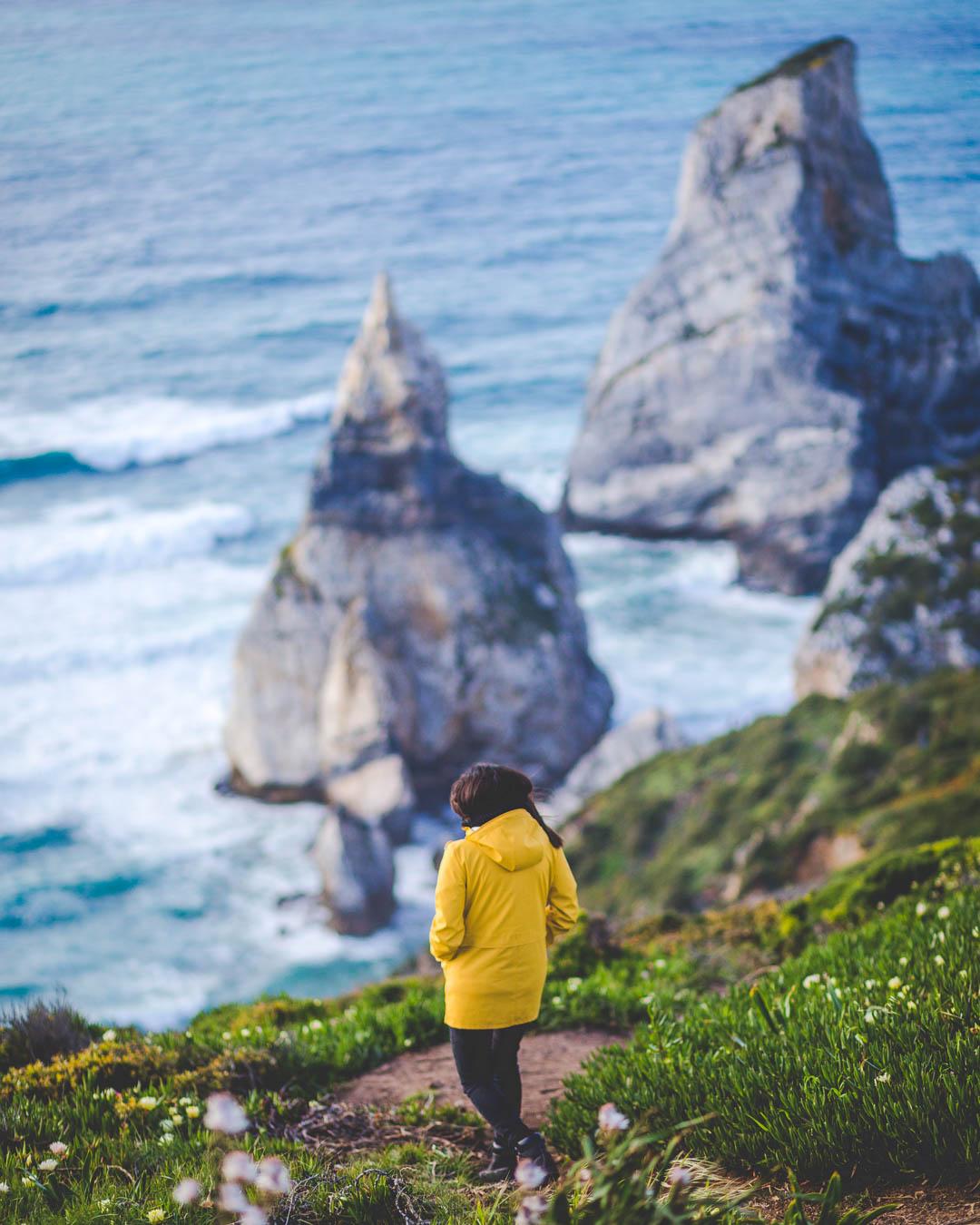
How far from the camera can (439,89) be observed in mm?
34312

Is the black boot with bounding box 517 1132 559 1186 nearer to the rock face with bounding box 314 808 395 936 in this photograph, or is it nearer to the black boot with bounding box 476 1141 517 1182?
the black boot with bounding box 476 1141 517 1182

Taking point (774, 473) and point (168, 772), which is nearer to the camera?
point (168, 772)

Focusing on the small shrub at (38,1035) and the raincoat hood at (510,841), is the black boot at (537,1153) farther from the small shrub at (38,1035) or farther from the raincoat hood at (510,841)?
the small shrub at (38,1035)

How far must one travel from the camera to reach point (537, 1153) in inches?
170

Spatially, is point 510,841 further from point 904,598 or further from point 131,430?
point 131,430

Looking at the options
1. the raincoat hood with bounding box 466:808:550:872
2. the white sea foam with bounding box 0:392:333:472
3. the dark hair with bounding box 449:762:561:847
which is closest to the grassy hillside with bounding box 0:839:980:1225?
the raincoat hood with bounding box 466:808:550:872

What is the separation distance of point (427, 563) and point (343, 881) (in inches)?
379

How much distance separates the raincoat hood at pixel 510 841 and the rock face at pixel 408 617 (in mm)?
24452

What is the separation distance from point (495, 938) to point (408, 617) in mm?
26366

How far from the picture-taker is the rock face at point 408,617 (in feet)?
96.3

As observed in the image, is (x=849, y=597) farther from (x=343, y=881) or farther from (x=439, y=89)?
(x=439, y=89)

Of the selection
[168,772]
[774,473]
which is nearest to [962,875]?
[168,772]

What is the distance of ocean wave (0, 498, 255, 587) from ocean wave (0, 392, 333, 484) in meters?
1.65

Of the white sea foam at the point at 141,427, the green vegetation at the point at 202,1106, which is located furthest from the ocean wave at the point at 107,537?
the green vegetation at the point at 202,1106
